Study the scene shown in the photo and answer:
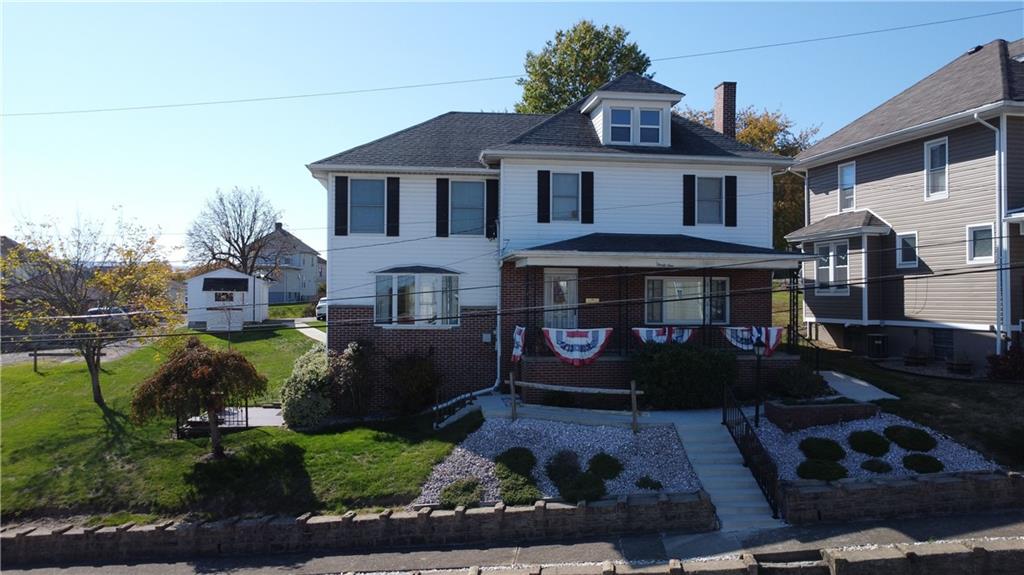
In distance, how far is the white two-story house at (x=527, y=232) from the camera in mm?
19172

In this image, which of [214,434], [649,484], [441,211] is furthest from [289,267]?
[649,484]

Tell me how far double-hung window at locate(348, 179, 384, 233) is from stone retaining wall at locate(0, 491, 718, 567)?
940 centimetres

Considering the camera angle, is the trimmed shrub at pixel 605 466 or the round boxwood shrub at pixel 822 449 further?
the round boxwood shrub at pixel 822 449

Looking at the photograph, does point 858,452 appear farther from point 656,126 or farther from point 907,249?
point 656,126

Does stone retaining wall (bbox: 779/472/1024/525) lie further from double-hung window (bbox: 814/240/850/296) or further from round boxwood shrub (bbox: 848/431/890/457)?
double-hung window (bbox: 814/240/850/296)

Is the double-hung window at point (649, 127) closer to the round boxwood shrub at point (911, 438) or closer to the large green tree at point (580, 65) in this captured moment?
the round boxwood shrub at point (911, 438)

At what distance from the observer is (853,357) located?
22.3m

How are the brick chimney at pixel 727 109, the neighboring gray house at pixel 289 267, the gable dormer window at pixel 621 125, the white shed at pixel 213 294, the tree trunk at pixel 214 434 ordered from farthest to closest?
the neighboring gray house at pixel 289 267, the white shed at pixel 213 294, the brick chimney at pixel 727 109, the gable dormer window at pixel 621 125, the tree trunk at pixel 214 434

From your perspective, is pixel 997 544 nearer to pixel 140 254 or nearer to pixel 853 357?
pixel 853 357

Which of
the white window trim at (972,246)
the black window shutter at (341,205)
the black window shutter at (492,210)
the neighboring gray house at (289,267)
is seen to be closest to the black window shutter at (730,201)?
the white window trim at (972,246)

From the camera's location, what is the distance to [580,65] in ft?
123

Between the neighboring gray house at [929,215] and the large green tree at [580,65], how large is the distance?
47.6 ft

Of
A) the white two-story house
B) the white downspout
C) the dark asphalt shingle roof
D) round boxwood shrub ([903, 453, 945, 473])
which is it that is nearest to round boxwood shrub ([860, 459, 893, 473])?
round boxwood shrub ([903, 453, 945, 473])

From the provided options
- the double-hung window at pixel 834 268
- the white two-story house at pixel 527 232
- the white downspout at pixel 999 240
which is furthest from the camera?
the double-hung window at pixel 834 268
